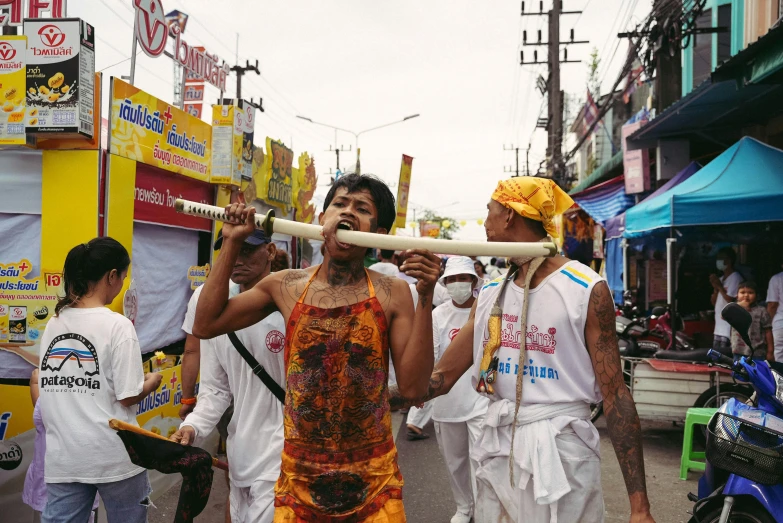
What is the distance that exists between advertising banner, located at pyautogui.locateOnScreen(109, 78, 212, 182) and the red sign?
12 cm

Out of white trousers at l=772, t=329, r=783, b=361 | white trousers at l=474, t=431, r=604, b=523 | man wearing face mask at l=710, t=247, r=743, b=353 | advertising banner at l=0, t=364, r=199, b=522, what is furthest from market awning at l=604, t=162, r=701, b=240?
white trousers at l=474, t=431, r=604, b=523

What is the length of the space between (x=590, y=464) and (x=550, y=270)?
83 cm

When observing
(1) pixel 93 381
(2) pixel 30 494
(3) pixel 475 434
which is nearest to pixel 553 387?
(1) pixel 93 381

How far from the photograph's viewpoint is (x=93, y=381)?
3389 millimetres

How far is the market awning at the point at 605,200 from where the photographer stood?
14.5m

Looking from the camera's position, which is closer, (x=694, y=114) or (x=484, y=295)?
(x=484, y=295)

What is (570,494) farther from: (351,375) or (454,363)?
(351,375)

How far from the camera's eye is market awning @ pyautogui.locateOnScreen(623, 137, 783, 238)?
785 cm

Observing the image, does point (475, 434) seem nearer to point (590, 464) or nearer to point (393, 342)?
point (590, 464)

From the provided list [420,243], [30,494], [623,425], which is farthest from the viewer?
[30,494]

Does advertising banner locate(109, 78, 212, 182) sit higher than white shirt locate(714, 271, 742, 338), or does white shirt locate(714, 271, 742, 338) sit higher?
advertising banner locate(109, 78, 212, 182)

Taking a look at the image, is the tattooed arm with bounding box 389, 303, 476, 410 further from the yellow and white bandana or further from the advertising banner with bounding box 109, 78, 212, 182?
the advertising banner with bounding box 109, 78, 212, 182

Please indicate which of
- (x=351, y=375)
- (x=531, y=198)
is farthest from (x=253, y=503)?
(x=531, y=198)

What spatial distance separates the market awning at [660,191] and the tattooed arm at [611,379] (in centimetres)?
860
